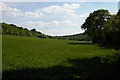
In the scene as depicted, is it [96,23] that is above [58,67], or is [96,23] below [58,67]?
above

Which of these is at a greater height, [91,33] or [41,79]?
[91,33]

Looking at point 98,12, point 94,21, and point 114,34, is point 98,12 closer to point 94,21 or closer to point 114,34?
point 94,21

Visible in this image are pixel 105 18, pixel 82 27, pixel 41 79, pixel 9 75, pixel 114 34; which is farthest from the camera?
pixel 82 27

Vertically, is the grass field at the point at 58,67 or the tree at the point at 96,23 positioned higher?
the tree at the point at 96,23

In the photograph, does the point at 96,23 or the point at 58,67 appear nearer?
the point at 58,67

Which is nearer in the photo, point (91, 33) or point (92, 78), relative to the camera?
point (92, 78)

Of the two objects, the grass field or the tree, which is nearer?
the grass field

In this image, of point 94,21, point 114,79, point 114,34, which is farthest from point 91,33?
point 114,79

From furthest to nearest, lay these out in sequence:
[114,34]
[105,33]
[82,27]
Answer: [82,27]
[105,33]
[114,34]

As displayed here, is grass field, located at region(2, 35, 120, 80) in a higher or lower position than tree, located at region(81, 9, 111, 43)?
lower

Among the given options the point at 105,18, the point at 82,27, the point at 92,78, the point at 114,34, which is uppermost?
the point at 105,18

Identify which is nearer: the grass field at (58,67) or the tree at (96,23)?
the grass field at (58,67)

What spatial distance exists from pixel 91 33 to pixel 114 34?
46.7 ft

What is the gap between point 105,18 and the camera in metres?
50.6
